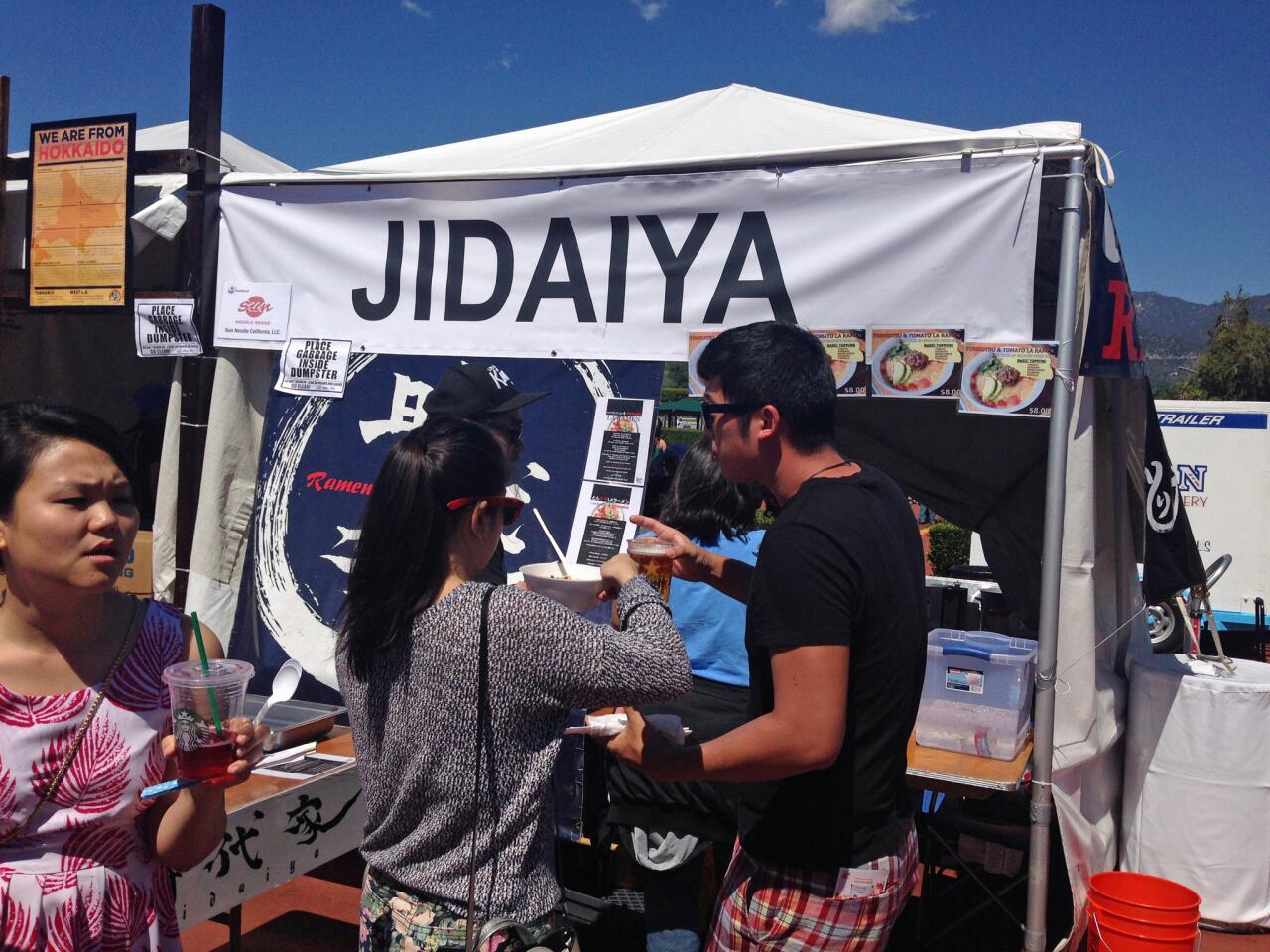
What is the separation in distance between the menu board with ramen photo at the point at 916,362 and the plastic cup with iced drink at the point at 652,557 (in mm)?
1363

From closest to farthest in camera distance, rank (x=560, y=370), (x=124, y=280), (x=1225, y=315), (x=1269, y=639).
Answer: (x=560, y=370) → (x=124, y=280) → (x=1269, y=639) → (x=1225, y=315)

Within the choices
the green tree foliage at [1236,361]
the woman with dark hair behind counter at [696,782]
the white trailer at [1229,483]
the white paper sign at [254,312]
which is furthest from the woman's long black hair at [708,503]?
the green tree foliage at [1236,361]

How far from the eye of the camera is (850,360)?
135 inches

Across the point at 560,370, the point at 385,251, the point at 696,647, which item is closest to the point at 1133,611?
the point at 696,647

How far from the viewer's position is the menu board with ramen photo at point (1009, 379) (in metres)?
3.18

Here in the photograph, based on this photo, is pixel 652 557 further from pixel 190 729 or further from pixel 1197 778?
pixel 1197 778

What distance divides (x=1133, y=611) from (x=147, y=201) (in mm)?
4577

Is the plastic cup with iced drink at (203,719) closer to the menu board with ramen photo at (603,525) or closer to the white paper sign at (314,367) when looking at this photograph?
the menu board with ramen photo at (603,525)

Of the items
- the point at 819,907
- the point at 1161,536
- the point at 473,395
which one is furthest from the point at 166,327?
the point at 1161,536

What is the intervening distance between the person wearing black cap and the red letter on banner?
200cm

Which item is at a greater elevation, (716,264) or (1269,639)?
(716,264)

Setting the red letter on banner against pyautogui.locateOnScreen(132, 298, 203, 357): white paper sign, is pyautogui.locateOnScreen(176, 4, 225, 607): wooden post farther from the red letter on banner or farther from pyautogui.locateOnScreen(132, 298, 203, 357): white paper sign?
the red letter on banner

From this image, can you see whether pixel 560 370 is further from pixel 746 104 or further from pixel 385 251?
pixel 746 104

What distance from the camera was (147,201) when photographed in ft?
14.9
